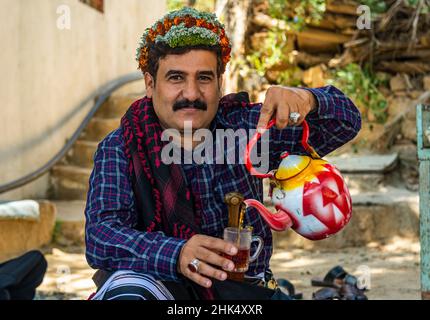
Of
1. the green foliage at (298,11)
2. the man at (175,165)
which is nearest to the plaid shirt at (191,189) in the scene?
the man at (175,165)

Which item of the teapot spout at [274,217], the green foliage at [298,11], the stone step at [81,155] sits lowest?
the stone step at [81,155]

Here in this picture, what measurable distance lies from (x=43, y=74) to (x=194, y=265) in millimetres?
4792

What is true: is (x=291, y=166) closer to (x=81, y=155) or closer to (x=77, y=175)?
(x=77, y=175)

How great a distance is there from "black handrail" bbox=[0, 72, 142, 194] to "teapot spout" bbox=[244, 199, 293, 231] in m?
3.77

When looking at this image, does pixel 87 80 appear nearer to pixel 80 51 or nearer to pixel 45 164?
pixel 80 51

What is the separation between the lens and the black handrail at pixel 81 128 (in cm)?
554

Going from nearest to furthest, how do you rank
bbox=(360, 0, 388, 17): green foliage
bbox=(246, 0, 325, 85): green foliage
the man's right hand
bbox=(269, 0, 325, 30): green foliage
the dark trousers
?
the man's right hand, the dark trousers, bbox=(360, 0, 388, 17): green foliage, bbox=(269, 0, 325, 30): green foliage, bbox=(246, 0, 325, 85): green foliage

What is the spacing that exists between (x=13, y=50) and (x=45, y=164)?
1088 mm

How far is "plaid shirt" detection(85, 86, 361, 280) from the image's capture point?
1942 mm

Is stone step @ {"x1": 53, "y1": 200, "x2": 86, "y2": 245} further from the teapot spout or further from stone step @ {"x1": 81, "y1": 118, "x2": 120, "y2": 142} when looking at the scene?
the teapot spout

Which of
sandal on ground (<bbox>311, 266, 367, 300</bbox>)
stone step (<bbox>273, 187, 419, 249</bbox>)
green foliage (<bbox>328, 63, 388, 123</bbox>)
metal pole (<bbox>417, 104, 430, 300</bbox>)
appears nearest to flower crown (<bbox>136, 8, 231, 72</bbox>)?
metal pole (<bbox>417, 104, 430, 300</bbox>)

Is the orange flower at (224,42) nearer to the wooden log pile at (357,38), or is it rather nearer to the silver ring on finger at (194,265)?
the silver ring on finger at (194,265)

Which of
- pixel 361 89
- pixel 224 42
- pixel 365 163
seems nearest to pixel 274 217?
pixel 224 42

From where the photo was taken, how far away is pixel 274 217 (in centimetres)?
191
